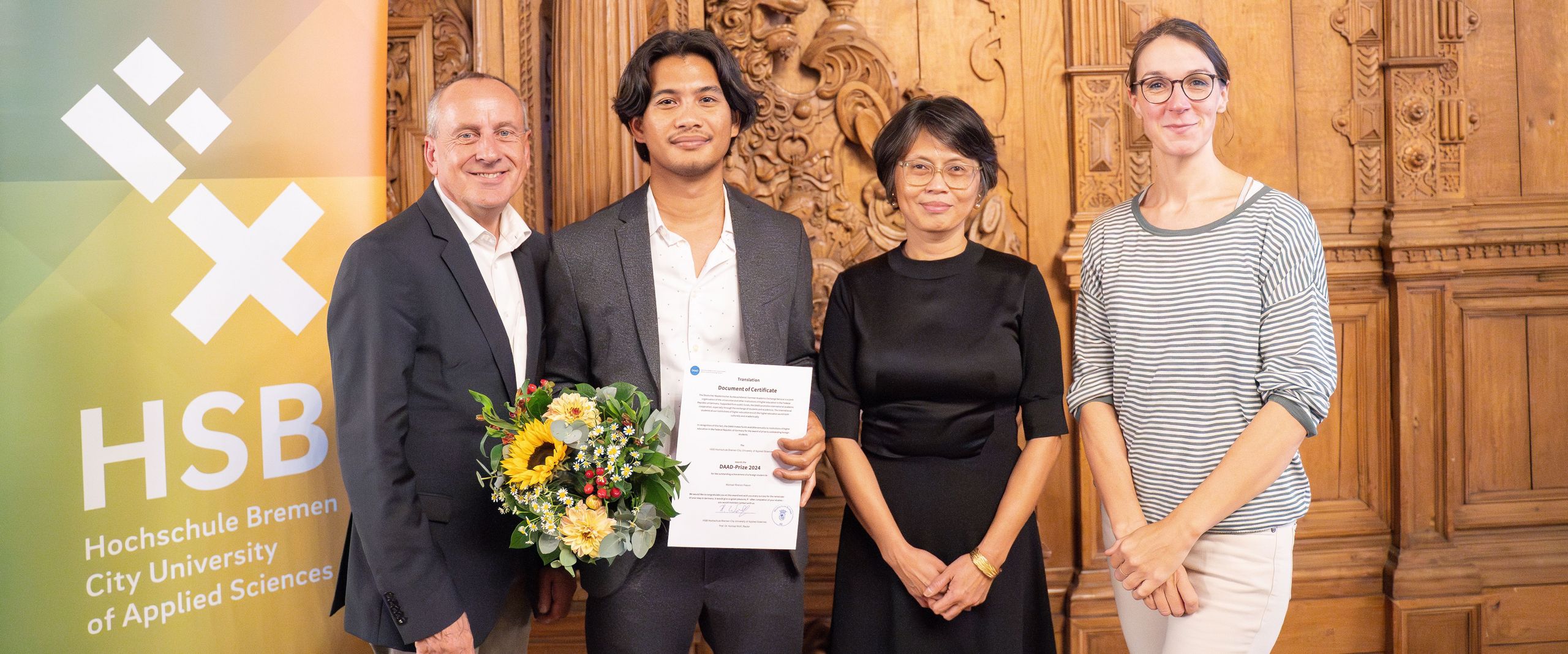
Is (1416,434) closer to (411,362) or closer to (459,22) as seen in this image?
(411,362)

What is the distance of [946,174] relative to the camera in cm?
219

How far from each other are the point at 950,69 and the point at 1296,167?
1.26 meters

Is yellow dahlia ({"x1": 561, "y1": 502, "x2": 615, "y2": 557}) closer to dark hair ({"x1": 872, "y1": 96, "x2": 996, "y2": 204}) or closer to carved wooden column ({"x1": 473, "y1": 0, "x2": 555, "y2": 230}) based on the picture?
dark hair ({"x1": 872, "y1": 96, "x2": 996, "y2": 204})

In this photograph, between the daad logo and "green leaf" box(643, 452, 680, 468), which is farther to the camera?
the daad logo

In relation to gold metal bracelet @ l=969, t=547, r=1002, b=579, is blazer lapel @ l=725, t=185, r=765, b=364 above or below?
above

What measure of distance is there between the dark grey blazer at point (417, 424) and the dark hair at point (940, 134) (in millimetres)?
927

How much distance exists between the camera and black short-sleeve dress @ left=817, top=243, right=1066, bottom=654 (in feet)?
7.15

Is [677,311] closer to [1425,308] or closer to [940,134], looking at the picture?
[940,134]

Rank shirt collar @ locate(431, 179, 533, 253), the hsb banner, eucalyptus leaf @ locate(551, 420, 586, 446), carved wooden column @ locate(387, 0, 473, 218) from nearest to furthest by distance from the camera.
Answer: eucalyptus leaf @ locate(551, 420, 586, 446) < the hsb banner < shirt collar @ locate(431, 179, 533, 253) < carved wooden column @ locate(387, 0, 473, 218)

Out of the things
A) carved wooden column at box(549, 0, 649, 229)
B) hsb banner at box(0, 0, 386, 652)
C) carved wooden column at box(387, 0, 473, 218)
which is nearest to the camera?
hsb banner at box(0, 0, 386, 652)

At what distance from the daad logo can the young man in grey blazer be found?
69 centimetres

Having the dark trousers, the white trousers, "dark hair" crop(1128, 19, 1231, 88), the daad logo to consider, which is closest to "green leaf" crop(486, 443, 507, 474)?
the dark trousers

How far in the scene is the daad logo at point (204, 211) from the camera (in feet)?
6.80

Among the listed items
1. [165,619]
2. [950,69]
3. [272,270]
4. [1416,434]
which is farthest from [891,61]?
[165,619]
